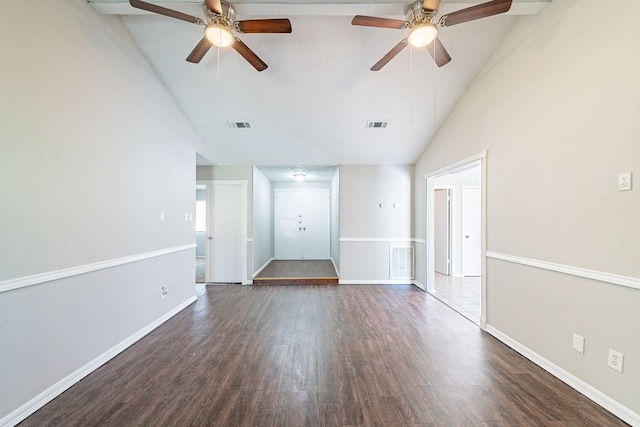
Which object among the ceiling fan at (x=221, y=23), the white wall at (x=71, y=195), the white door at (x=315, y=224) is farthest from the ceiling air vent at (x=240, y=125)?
the white door at (x=315, y=224)

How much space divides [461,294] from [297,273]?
10.6 ft

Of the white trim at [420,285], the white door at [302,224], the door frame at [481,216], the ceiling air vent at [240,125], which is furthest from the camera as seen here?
the white door at [302,224]

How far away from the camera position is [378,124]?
3826mm

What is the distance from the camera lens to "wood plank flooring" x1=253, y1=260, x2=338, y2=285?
15.9 ft

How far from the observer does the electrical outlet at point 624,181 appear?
1.59 m

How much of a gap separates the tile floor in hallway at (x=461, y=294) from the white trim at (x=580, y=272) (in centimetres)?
107

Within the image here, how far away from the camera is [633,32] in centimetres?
158

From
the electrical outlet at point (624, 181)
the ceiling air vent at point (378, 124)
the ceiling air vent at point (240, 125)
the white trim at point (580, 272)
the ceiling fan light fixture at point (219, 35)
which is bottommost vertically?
the white trim at point (580, 272)

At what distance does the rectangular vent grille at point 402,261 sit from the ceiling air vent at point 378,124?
7.52 feet

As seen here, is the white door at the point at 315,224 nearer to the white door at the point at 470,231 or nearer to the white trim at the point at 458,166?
the white door at the point at 470,231

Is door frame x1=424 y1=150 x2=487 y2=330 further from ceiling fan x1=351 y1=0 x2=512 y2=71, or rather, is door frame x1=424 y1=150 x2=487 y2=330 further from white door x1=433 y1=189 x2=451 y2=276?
ceiling fan x1=351 y1=0 x2=512 y2=71

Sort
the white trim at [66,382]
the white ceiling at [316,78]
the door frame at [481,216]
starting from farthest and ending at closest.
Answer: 1. the door frame at [481,216]
2. the white ceiling at [316,78]
3. the white trim at [66,382]

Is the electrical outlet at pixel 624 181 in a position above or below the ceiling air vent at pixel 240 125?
below

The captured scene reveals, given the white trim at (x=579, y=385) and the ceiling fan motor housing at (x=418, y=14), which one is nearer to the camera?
the white trim at (x=579, y=385)
